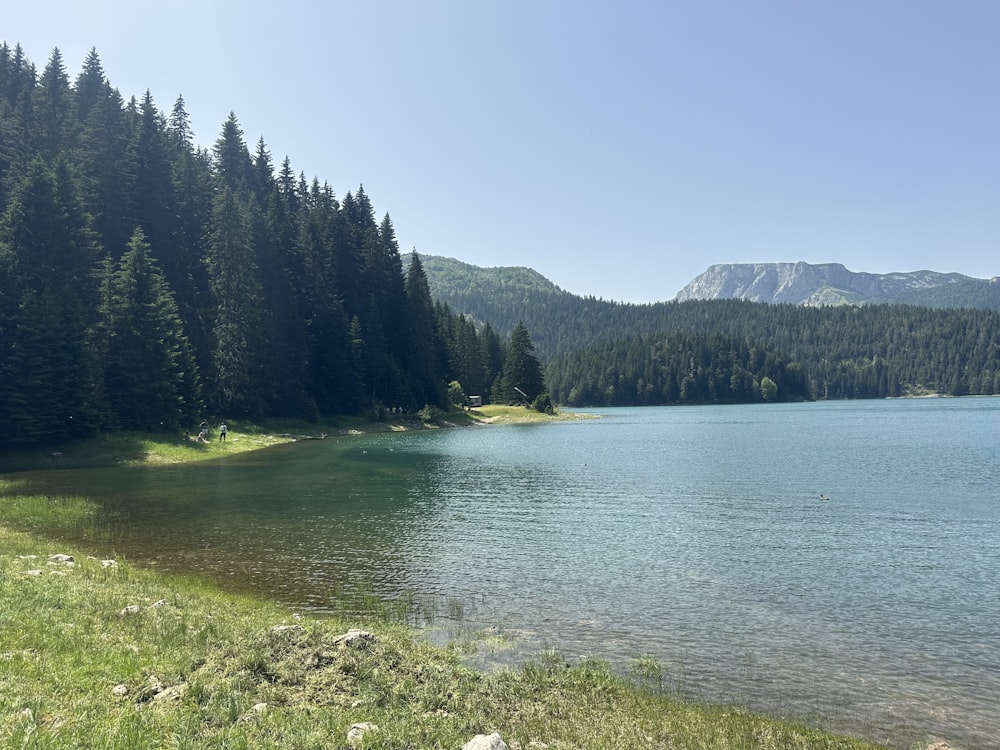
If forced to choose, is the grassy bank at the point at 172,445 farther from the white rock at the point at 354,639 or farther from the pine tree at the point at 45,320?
the white rock at the point at 354,639

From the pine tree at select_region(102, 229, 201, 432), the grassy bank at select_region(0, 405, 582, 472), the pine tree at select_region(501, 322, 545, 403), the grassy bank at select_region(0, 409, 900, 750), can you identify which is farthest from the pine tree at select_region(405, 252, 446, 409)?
the grassy bank at select_region(0, 409, 900, 750)

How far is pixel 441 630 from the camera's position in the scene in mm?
17469

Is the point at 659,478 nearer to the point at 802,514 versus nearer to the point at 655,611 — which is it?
the point at 802,514

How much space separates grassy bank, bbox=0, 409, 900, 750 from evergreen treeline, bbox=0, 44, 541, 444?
5065 centimetres

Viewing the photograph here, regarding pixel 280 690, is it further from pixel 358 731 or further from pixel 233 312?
pixel 233 312

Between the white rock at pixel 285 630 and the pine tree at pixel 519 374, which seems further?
the pine tree at pixel 519 374

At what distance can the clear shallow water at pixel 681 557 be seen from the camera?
588 inches

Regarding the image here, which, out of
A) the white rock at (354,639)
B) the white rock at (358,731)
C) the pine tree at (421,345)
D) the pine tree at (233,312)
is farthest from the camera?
the pine tree at (421,345)

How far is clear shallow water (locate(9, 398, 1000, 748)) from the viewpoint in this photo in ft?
49.0

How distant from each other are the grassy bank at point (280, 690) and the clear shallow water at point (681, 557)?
6.60 ft

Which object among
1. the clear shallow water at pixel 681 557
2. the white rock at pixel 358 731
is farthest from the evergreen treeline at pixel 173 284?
the white rock at pixel 358 731

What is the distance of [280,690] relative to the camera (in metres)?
11.7

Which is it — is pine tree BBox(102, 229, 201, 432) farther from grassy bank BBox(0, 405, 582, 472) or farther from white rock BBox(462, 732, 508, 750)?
white rock BBox(462, 732, 508, 750)

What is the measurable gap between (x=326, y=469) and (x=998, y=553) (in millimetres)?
44848
